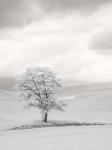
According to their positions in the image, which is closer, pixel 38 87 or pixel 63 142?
pixel 63 142

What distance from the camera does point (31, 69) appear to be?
53719 millimetres

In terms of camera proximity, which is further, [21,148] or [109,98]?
[109,98]

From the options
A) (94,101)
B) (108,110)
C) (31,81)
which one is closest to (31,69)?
(31,81)

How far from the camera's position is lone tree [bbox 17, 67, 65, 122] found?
171 ft

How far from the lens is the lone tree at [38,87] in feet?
171

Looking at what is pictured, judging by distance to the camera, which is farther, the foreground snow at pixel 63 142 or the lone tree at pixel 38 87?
the lone tree at pixel 38 87

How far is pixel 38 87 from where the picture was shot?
52500 millimetres

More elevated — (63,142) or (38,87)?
(38,87)

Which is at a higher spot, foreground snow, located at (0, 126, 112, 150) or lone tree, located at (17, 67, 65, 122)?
lone tree, located at (17, 67, 65, 122)

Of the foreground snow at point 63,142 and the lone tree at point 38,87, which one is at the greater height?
the lone tree at point 38,87

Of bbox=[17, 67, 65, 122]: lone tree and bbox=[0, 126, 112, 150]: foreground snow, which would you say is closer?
bbox=[0, 126, 112, 150]: foreground snow

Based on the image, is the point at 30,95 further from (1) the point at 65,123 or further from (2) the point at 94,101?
(2) the point at 94,101

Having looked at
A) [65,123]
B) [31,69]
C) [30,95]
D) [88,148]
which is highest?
[31,69]

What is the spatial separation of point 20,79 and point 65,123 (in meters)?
11.9
